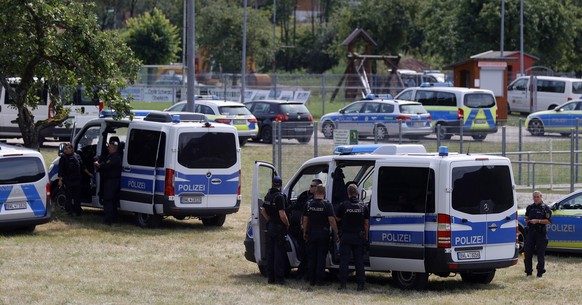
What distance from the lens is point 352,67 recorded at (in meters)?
55.0

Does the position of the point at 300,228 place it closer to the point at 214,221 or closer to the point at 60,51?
the point at 214,221

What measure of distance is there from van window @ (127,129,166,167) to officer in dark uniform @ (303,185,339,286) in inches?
228

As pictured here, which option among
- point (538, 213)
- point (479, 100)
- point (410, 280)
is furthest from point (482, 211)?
point (479, 100)

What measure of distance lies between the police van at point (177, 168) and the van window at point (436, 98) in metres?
18.4

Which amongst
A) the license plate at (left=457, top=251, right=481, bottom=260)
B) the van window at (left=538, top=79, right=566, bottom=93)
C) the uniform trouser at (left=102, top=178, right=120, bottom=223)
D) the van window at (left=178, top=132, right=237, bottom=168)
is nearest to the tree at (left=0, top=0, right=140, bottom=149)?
the uniform trouser at (left=102, top=178, right=120, bottom=223)

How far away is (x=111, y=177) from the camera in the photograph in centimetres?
1981

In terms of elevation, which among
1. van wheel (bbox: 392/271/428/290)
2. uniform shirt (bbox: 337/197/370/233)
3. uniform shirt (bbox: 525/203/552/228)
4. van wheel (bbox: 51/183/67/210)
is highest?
uniform shirt (bbox: 337/197/370/233)

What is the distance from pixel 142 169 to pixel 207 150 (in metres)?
1.29

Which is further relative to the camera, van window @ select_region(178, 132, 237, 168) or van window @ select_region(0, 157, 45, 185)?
van window @ select_region(178, 132, 237, 168)

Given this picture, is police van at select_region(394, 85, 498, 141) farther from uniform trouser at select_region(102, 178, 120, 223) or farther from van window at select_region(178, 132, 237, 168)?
uniform trouser at select_region(102, 178, 120, 223)

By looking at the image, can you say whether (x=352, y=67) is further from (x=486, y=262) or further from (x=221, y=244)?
(x=486, y=262)

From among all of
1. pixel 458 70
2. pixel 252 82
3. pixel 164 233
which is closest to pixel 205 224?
pixel 164 233

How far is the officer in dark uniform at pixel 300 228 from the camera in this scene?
1474 cm

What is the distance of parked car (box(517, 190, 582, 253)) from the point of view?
16.9 m
